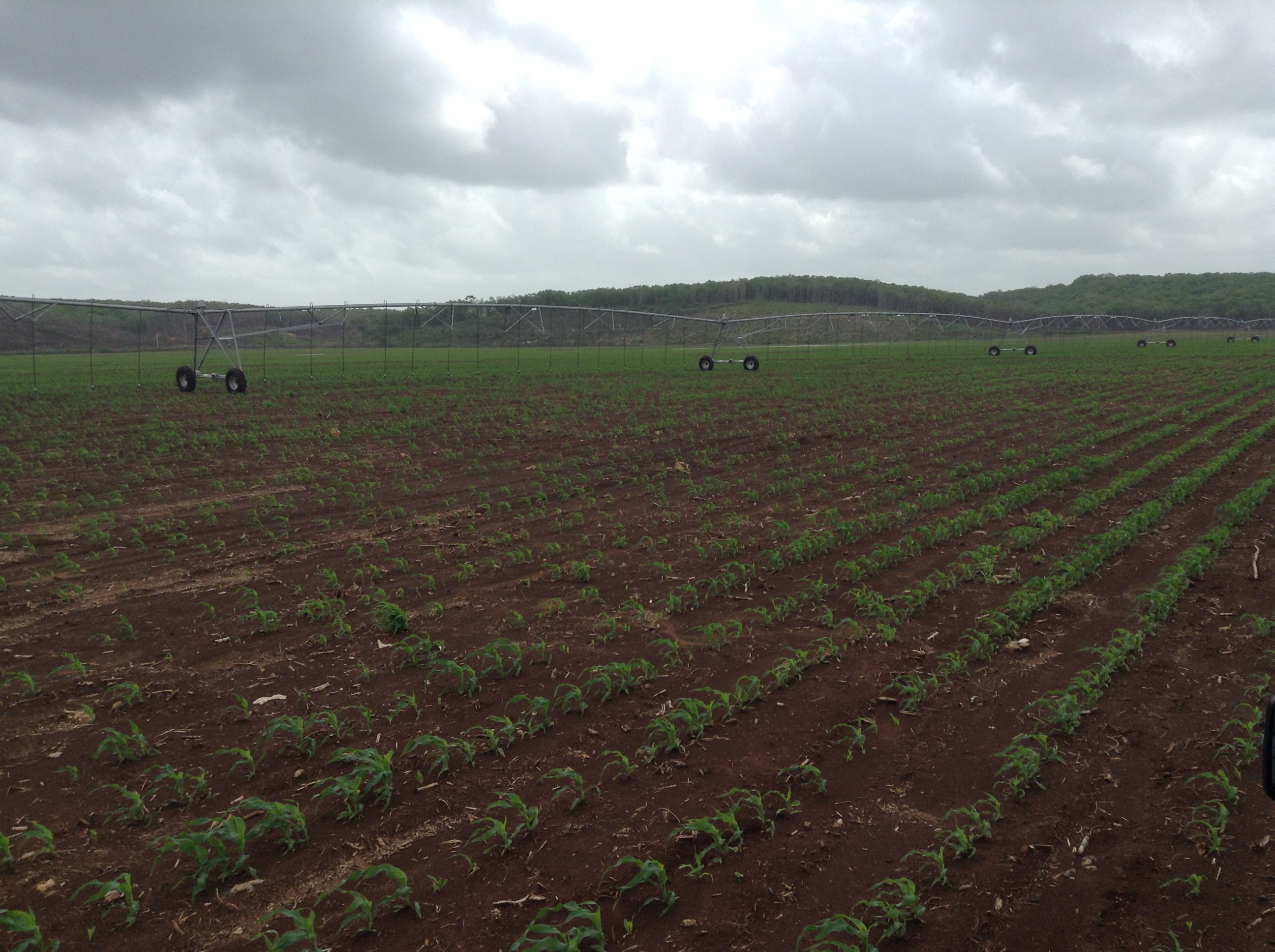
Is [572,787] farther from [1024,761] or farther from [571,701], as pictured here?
[1024,761]

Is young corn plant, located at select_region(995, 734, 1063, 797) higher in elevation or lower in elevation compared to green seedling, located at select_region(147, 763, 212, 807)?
higher

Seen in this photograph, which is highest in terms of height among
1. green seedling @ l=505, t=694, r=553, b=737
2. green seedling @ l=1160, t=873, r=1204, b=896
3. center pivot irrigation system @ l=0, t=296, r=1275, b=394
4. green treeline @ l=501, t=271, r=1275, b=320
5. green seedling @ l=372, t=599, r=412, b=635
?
green treeline @ l=501, t=271, r=1275, b=320

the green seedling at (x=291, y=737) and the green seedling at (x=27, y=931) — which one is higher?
the green seedling at (x=291, y=737)

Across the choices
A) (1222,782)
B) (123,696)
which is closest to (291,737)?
(123,696)

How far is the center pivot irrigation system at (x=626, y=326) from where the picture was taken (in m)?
32.2

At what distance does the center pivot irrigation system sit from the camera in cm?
3222

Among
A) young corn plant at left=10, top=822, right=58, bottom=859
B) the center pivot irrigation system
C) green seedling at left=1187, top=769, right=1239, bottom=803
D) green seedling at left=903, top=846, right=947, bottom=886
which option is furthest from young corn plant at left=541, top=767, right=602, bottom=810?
the center pivot irrigation system

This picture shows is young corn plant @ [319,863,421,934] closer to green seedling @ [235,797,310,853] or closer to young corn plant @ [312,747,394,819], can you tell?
green seedling @ [235,797,310,853]

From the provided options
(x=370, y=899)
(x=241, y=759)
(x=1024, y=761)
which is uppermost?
(x=1024, y=761)

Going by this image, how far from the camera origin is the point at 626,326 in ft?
193

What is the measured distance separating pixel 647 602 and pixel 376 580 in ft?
9.00

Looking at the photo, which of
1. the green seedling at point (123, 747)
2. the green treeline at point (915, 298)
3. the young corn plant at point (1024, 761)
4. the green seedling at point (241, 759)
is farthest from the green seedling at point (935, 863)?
the green treeline at point (915, 298)

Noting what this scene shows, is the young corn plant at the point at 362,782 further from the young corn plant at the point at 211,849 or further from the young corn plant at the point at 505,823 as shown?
the young corn plant at the point at 505,823

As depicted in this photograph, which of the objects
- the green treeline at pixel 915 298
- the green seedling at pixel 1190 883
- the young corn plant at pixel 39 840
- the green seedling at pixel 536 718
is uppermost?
the green treeline at pixel 915 298
